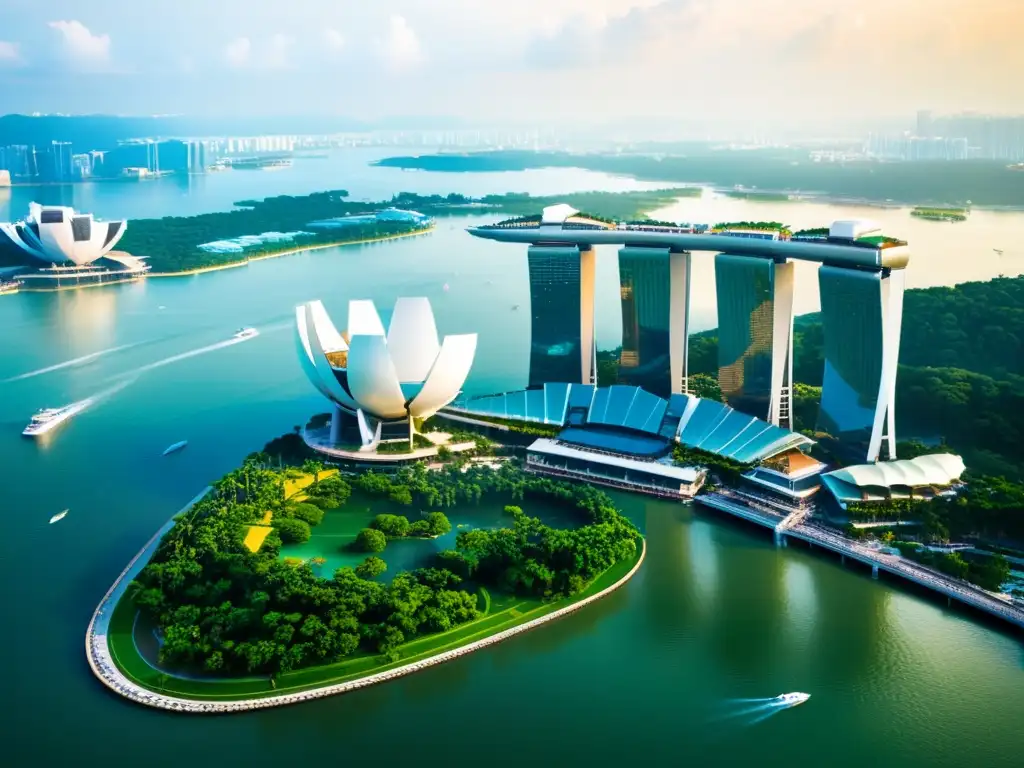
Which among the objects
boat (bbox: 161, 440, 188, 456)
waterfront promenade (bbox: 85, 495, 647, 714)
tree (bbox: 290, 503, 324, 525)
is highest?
boat (bbox: 161, 440, 188, 456)

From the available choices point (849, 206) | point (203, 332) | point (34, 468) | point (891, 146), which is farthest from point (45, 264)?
point (891, 146)

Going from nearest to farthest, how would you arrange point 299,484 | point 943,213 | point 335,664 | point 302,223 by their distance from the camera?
point 335,664, point 299,484, point 943,213, point 302,223

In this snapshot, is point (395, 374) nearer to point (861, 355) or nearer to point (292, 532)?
point (292, 532)

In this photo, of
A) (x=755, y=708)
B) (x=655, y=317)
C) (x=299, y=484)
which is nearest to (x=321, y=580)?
(x=299, y=484)

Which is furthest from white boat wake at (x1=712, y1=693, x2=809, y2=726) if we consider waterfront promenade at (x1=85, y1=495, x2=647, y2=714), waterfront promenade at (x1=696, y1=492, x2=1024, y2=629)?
waterfront promenade at (x1=696, y1=492, x2=1024, y2=629)

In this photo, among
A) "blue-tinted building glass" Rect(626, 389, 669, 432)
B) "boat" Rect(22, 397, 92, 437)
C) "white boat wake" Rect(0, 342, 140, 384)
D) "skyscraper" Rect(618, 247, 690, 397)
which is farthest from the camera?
"white boat wake" Rect(0, 342, 140, 384)

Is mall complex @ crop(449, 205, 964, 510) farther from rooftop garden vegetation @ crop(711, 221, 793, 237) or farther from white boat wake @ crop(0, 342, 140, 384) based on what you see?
white boat wake @ crop(0, 342, 140, 384)

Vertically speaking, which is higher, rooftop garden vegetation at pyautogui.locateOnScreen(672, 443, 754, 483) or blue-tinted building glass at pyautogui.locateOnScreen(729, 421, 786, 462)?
blue-tinted building glass at pyautogui.locateOnScreen(729, 421, 786, 462)
